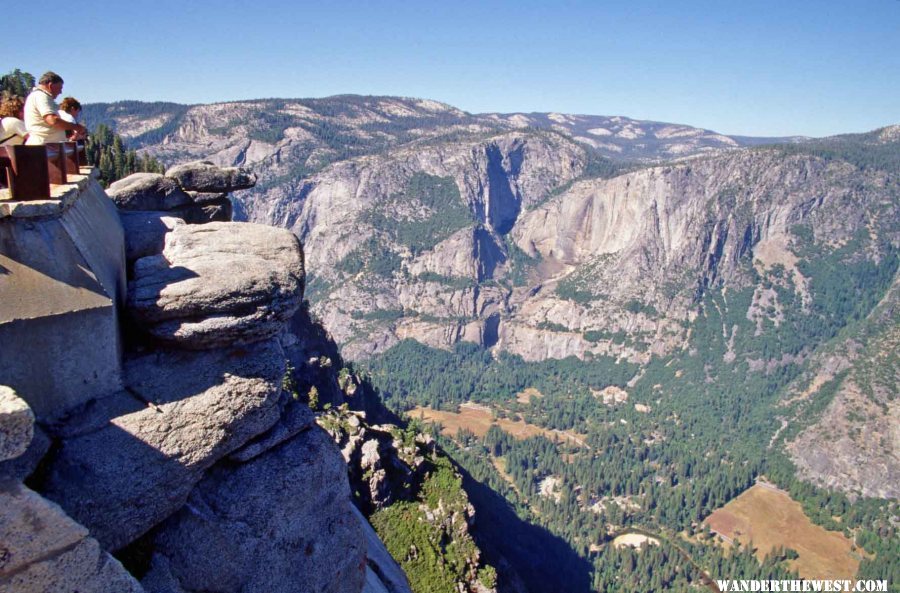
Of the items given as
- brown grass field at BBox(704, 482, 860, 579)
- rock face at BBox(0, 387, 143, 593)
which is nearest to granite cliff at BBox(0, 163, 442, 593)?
rock face at BBox(0, 387, 143, 593)

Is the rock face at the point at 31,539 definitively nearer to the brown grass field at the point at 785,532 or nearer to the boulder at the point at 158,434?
the boulder at the point at 158,434

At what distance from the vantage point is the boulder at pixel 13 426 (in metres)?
10.1

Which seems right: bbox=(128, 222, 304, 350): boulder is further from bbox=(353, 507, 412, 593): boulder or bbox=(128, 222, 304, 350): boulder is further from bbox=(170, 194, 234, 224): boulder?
bbox=(353, 507, 412, 593): boulder

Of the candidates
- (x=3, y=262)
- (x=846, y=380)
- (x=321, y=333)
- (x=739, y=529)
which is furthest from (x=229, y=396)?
(x=846, y=380)

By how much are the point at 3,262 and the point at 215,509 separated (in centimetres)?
801

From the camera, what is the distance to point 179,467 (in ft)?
50.7

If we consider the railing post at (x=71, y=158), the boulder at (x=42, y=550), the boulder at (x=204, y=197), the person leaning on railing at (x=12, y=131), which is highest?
the person leaning on railing at (x=12, y=131)

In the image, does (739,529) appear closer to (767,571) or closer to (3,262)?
(767,571)

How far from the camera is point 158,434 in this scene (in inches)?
599

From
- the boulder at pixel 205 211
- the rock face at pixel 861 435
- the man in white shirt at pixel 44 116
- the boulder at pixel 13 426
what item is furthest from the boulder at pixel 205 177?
the rock face at pixel 861 435

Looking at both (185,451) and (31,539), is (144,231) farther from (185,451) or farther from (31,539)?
(31,539)

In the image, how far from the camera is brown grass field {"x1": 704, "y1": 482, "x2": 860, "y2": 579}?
12744cm

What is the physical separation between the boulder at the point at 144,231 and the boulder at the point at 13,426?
413 inches

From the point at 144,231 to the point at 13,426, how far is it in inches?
485
